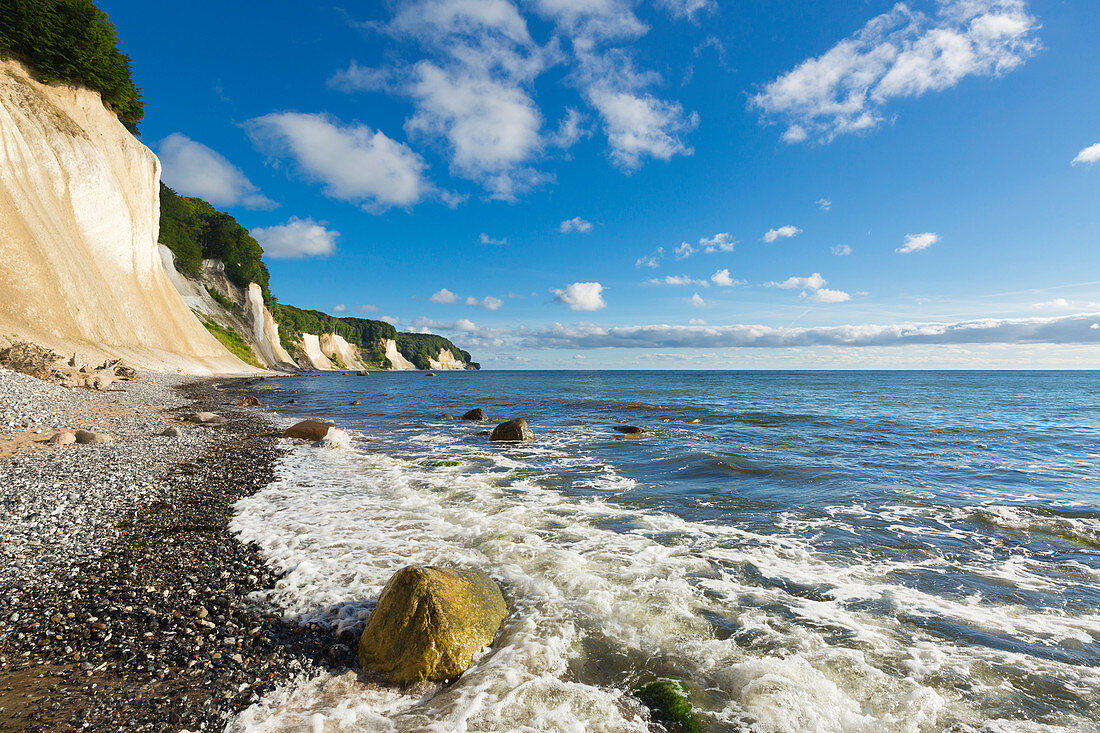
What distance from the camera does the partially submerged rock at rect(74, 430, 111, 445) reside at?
37.6 ft

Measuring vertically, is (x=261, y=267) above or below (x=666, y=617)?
above

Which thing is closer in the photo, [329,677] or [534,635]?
[329,677]

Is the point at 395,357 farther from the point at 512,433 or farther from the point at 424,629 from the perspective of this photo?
the point at 424,629

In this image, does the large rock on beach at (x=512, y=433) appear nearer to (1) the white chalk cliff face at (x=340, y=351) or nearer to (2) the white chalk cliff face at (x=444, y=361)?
(1) the white chalk cliff face at (x=340, y=351)

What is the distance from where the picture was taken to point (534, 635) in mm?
5055

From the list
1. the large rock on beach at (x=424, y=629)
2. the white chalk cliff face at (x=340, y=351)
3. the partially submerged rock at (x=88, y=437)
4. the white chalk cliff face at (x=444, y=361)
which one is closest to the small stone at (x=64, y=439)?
the partially submerged rock at (x=88, y=437)

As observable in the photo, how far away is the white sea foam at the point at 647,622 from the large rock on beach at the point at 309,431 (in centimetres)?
732

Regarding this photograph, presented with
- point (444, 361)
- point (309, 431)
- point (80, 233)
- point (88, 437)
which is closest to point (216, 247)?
point (80, 233)

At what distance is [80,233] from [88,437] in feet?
103

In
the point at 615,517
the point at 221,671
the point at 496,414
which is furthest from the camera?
the point at 496,414

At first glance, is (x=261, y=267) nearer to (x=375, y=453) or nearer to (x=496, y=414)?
(x=496, y=414)

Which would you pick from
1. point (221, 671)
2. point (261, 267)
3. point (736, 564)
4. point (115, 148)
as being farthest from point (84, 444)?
point (261, 267)

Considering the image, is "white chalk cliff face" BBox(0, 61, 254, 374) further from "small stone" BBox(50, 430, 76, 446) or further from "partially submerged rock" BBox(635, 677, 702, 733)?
"partially submerged rock" BBox(635, 677, 702, 733)

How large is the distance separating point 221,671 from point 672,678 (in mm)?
4012
